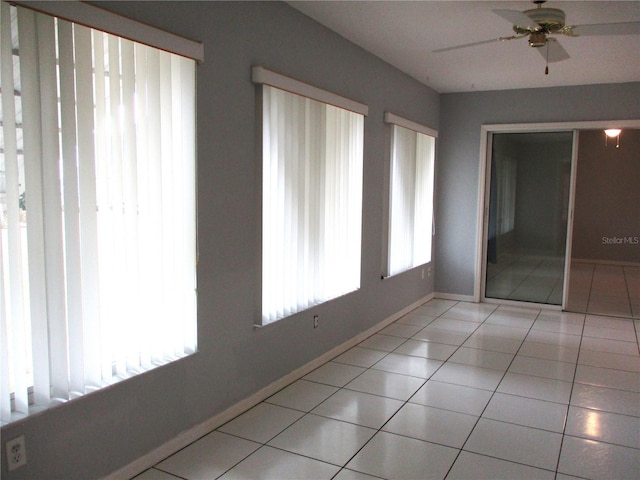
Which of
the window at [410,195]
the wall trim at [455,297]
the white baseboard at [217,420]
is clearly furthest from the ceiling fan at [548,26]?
the wall trim at [455,297]

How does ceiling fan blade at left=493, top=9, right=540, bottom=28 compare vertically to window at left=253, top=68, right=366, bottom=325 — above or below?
above

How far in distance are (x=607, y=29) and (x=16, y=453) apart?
3582 mm

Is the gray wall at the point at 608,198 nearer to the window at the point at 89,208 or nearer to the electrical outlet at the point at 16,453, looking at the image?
the window at the point at 89,208

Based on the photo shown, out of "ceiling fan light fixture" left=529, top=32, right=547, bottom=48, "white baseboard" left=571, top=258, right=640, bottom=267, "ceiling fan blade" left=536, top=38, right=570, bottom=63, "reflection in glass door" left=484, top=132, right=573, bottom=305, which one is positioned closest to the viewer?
"ceiling fan light fixture" left=529, top=32, right=547, bottom=48

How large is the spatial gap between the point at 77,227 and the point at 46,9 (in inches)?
32.7

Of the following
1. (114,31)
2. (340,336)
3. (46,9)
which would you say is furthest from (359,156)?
(46,9)

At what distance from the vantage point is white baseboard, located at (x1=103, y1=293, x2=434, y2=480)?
2.45 m

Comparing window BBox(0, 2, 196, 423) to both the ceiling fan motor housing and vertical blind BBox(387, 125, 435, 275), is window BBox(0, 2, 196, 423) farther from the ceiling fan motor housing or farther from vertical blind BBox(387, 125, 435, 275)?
vertical blind BBox(387, 125, 435, 275)

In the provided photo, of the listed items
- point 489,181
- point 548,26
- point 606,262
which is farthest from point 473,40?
point 606,262

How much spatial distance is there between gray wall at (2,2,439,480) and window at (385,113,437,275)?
116cm

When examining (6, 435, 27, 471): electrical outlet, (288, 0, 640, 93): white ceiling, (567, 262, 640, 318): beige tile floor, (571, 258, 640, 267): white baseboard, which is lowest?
(567, 262, 640, 318): beige tile floor

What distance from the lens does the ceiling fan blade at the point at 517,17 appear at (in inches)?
113

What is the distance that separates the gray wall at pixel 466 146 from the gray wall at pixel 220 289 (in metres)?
2.55

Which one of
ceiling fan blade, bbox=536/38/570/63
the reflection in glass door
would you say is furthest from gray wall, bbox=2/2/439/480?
the reflection in glass door
